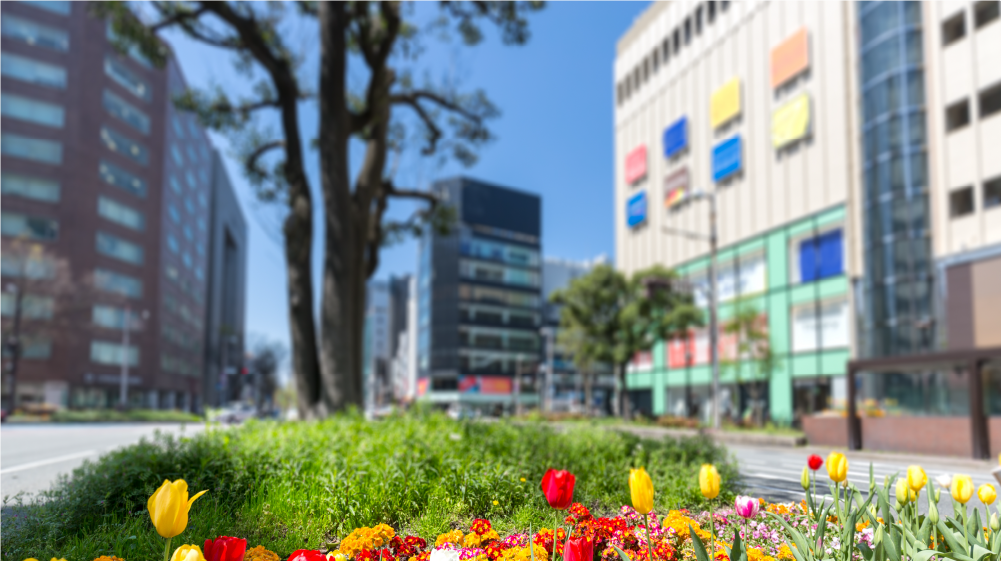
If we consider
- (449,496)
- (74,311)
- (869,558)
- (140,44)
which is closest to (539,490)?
(449,496)

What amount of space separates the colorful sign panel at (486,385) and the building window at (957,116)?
70.1 meters

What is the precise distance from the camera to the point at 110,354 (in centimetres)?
6731

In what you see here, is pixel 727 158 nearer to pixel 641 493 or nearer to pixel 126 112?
pixel 641 493

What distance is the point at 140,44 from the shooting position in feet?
48.8

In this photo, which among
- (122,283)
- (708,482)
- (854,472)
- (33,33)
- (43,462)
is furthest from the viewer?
(122,283)

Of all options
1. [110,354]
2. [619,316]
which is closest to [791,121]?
[619,316]

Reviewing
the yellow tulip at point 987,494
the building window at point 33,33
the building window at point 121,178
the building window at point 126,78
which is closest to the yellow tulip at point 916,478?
the yellow tulip at point 987,494

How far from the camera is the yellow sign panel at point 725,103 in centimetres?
4550

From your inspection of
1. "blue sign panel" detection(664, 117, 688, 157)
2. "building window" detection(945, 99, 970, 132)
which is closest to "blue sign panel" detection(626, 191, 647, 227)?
"blue sign panel" detection(664, 117, 688, 157)

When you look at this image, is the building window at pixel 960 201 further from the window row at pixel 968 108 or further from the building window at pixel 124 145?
the building window at pixel 124 145

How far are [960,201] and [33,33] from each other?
233ft

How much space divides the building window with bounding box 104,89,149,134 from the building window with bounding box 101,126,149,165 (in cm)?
162

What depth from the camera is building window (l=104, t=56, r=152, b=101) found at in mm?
67625

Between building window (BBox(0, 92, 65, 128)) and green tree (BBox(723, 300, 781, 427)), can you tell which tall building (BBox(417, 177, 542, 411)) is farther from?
green tree (BBox(723, 300, 781, 427))
